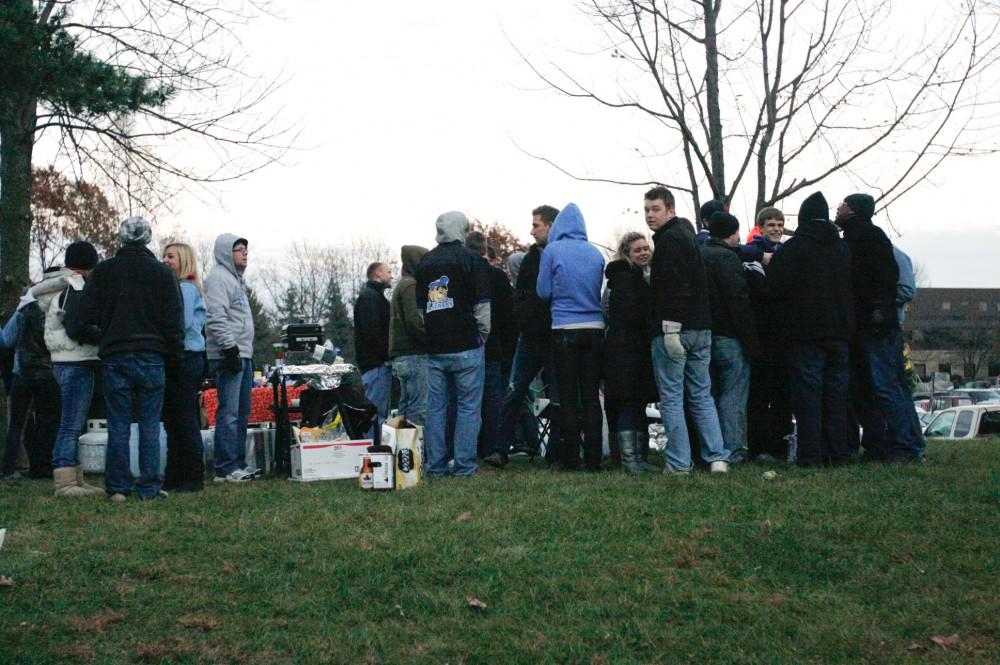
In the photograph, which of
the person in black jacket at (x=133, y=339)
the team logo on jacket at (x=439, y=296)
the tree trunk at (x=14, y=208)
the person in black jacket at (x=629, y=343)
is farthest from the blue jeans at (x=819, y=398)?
the tree trunk at (x=14, y=208)

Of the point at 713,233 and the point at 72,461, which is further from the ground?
the point at 713,233

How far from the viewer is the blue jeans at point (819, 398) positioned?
8875 millimetres

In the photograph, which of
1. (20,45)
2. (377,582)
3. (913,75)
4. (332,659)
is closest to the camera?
(332,659)

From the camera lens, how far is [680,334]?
340 inches

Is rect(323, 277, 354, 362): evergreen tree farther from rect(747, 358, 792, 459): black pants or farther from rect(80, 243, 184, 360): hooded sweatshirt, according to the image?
rect(80, 243, 184, 360): hooded sweatshirt

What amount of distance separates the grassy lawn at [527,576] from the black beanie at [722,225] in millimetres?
2610

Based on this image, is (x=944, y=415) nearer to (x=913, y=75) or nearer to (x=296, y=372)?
(x=913, y=75)

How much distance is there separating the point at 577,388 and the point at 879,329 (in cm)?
265

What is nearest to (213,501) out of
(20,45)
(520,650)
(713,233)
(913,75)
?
(20,45)

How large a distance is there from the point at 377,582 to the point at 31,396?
662 centimetres

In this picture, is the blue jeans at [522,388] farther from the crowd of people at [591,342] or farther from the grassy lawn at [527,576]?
the grassy lawn at [527,576]

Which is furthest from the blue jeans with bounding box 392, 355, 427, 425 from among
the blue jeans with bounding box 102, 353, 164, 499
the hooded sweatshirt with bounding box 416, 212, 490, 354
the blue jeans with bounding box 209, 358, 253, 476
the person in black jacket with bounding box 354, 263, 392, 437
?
the blue jeans with bounding box 102, 353, 164, 499

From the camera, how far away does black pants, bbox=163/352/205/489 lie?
862 cm

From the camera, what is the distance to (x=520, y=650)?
175 inches
